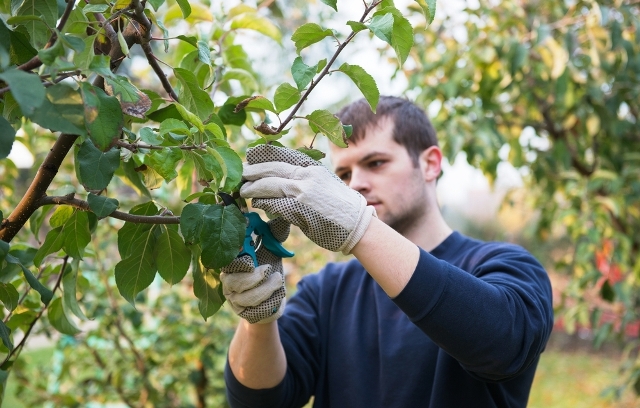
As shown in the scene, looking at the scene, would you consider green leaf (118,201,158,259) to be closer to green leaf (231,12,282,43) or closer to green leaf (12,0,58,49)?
green leaf (12,0,58,49)

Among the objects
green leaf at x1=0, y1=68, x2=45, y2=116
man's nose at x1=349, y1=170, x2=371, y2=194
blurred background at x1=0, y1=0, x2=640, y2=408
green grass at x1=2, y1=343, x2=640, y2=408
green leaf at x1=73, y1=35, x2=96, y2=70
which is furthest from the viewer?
green grass at x1=2, y1=343, x2=640, y2=408

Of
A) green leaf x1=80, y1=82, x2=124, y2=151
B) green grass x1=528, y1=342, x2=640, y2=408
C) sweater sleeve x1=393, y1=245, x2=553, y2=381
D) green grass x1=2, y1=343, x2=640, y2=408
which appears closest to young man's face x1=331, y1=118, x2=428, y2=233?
sweater sleeve x1=393, y1=245, x2=553, y2=381

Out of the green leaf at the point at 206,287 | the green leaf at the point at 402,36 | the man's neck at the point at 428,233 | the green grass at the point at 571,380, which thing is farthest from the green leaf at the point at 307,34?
the green grass at the point at 571,380

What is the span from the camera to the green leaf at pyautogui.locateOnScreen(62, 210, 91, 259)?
1.07 metres

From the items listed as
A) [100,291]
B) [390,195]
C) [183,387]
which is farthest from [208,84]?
[183,387]

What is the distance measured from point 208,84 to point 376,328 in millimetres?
929

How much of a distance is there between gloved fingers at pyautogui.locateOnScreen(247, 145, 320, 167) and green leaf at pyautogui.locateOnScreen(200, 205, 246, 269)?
189 millimetres

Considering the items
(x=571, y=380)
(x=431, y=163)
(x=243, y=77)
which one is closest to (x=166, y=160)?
(x=243, y=77)

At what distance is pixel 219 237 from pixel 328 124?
0.28 meters

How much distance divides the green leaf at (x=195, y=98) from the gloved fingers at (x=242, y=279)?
11.6 inches

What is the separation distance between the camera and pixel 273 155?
116cm

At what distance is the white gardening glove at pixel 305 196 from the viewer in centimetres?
112

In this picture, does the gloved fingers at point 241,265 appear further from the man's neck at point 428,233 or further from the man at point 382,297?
the man's neck at point 428,233

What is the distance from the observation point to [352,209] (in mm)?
1150
